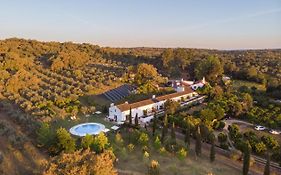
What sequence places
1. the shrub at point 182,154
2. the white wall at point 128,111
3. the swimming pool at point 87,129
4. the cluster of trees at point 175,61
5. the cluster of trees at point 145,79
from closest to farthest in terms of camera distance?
the shrub at point 182,154
the swimming pool at point 87,129
the white wall at point 128,111
the cluster of trees at point 145,79
the cluster of trees at point 175,61

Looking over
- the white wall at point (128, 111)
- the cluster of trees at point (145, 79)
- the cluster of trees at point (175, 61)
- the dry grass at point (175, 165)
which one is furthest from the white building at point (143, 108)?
the cluster of trees at point (175, 61)

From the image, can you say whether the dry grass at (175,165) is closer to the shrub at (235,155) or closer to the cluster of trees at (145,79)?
the shrub at (235,155)

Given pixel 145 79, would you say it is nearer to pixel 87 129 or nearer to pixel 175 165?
pixel 87 129

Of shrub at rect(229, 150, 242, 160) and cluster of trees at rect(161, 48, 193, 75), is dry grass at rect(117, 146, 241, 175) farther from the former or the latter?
cluster of trees at rect(161, 48, 193, 75)

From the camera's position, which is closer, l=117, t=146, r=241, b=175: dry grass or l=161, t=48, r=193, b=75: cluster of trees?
l=117, t=146, r=241, b=175: dry grass

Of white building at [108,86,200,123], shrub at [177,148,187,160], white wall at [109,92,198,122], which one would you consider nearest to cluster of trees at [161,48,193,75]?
white building at [108,86,200,123]

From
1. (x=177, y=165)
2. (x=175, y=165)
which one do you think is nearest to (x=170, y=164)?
(x=175, y=165)
